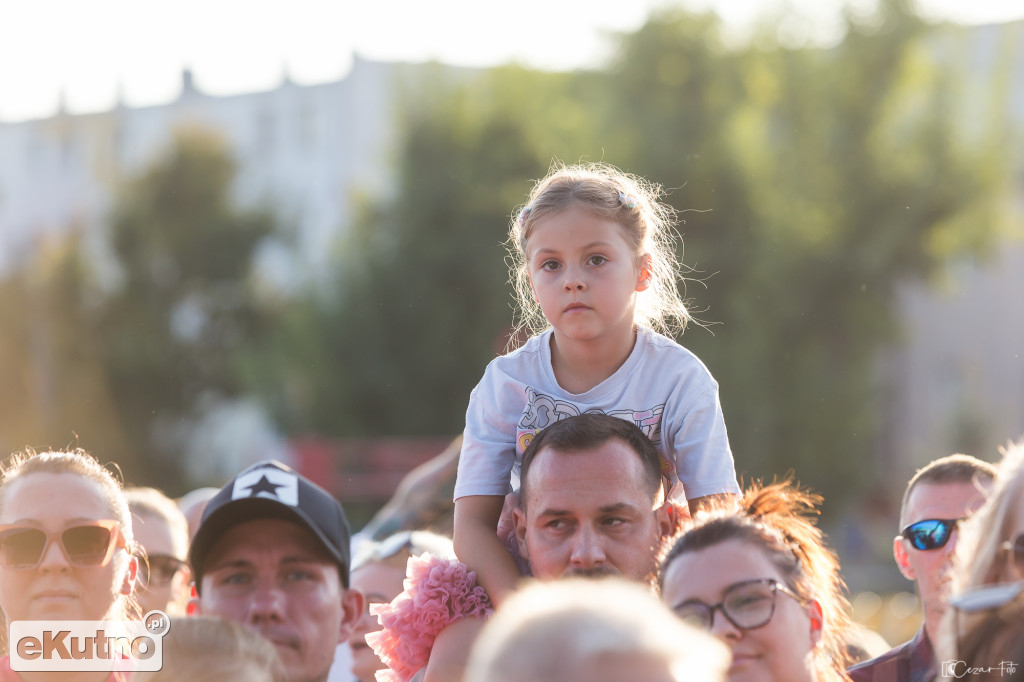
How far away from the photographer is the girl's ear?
3738mm

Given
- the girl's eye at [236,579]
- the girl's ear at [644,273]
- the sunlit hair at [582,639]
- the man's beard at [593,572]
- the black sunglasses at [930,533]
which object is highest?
the girl's ear at [644,273]

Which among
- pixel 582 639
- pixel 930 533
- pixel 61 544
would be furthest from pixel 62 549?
pixel 930 533

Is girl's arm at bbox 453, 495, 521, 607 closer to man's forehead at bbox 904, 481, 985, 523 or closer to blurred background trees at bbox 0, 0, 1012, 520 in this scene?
man's forehead at bbox 904, 481, 985, 523

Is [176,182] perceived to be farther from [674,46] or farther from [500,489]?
[500,489]

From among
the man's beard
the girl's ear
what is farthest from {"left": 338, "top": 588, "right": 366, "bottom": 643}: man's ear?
the girl's ear

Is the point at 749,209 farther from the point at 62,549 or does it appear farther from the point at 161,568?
the point at 62,549

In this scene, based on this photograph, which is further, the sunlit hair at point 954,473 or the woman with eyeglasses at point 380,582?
the woman with eyeglasses at point 380,582

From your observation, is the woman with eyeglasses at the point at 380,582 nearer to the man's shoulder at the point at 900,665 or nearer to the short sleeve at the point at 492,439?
the short sleeve at the point at 492,439

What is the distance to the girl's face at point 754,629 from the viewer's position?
2.44 m

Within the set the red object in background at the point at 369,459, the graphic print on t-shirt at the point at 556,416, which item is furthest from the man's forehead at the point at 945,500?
the red object in background at the point at 369,459

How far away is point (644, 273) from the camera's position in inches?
148

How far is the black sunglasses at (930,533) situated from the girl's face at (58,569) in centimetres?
238

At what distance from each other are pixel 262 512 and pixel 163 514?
130cm

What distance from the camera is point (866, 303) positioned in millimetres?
28859
